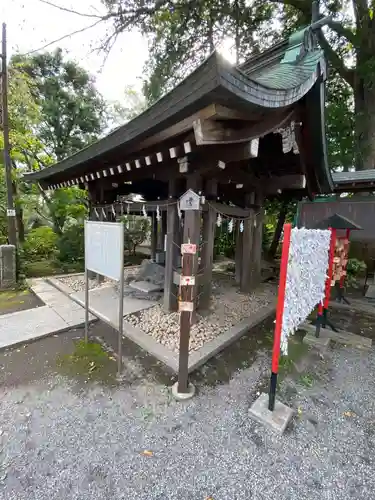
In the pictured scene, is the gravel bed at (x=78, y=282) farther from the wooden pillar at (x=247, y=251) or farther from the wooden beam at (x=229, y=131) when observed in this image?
the wooden beam at (x=229, y=131)

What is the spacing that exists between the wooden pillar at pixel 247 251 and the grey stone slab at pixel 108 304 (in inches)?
89.6

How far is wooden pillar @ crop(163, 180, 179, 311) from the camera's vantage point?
3.84m

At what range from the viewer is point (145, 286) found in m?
5.10

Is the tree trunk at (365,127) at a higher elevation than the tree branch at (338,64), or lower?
lower

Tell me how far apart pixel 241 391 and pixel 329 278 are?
2236mm

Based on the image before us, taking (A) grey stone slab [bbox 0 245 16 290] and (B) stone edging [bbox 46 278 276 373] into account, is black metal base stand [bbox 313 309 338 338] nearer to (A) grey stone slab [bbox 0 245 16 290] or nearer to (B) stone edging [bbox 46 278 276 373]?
(B) stone edging [bbox 46 278 276 373]

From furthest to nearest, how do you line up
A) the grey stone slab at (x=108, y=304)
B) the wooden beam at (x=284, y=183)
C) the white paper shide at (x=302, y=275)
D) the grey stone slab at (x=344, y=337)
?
the wooden beam at (x=284, y=183) < the grey stone slab at (x=108, y=304) < the grey stone slab at (x=344, y=337) < the white paper shide at (x=302, y=275)

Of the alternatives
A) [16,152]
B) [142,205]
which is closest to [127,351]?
[142,205]

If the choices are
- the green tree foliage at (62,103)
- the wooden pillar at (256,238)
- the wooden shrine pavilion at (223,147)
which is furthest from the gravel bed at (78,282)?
the green tree foliage at (62,103)

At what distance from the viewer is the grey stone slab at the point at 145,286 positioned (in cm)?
493

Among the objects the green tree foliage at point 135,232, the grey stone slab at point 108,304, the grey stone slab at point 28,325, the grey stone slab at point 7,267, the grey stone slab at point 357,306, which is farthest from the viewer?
the green tree foliage at point 135,232

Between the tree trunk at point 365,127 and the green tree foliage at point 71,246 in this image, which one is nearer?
the tree trunk at point 365,127

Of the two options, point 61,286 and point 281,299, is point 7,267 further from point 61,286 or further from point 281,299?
point 281,299

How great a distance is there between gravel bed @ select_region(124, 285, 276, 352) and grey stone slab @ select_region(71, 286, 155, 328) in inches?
8.5
